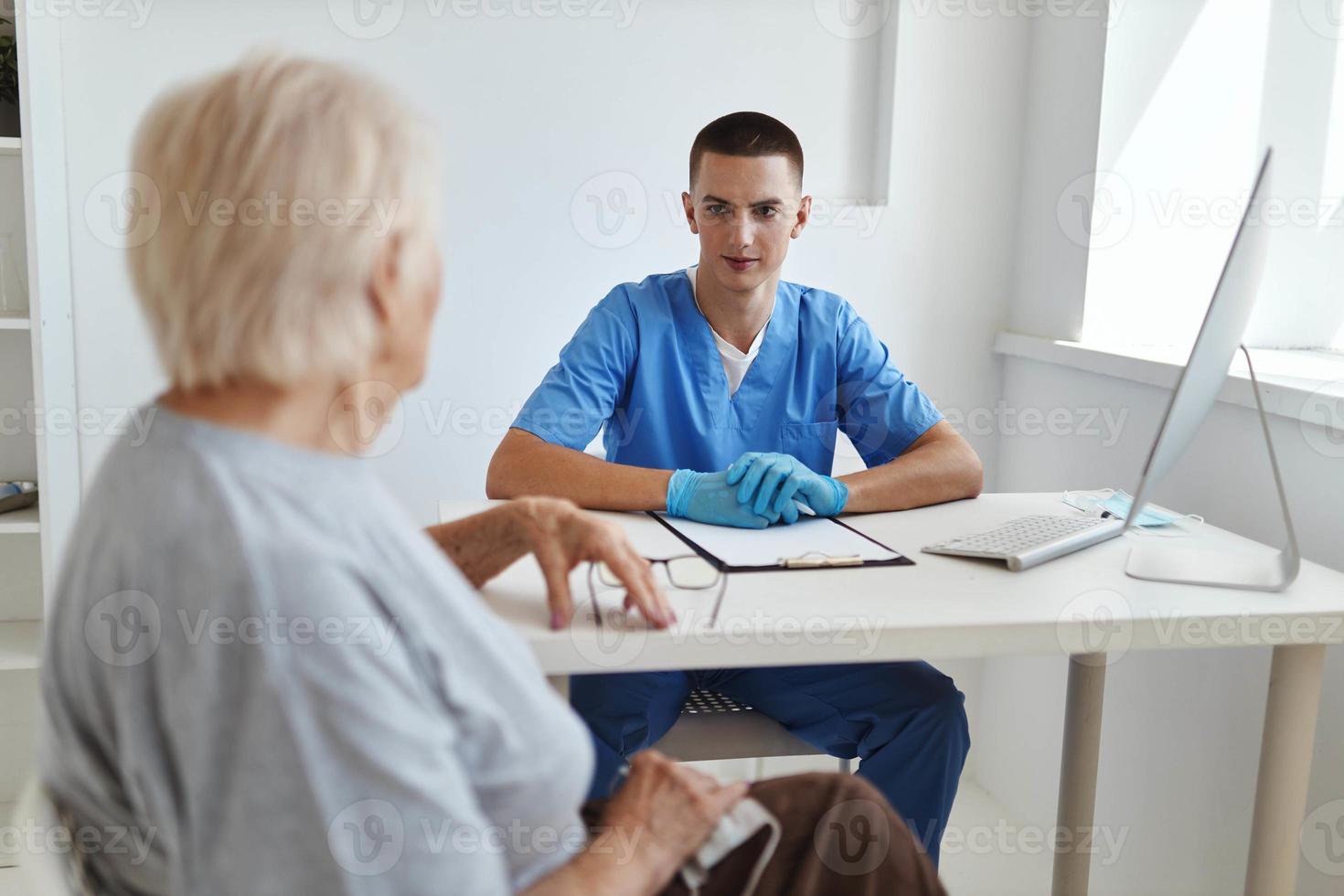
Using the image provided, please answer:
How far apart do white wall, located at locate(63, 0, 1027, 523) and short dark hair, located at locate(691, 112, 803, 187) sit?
0.52 m

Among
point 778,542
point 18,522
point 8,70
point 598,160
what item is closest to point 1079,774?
point 778,542

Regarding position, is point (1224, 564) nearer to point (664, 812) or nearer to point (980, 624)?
point (980, 624)

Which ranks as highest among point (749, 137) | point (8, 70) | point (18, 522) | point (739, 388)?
point (8, 70)

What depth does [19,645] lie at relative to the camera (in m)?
2.22

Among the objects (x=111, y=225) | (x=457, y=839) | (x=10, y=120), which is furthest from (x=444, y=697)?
(x=10, y=120)

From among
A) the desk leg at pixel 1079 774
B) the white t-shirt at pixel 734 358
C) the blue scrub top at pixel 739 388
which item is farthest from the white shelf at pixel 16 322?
the desk leg at pixel 1079 774

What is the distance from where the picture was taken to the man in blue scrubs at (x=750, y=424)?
5.03 feet

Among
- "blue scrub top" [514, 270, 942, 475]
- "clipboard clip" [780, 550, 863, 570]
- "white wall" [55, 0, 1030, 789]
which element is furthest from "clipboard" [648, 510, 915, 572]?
"white wall" [55, 0, 1030, 789]

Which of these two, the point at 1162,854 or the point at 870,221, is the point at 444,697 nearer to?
the point at 1162,854

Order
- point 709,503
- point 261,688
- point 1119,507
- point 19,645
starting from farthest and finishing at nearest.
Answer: point 19,645 < point 1119,507 < point 709,503 < point 261,688

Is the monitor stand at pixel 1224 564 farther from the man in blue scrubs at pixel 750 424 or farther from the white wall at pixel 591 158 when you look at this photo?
the white wall at pixel 591 158

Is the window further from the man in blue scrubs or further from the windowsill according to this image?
the man in blue scrubs

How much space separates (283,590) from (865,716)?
1104 mm

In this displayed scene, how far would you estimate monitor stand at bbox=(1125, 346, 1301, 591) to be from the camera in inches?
48.8
